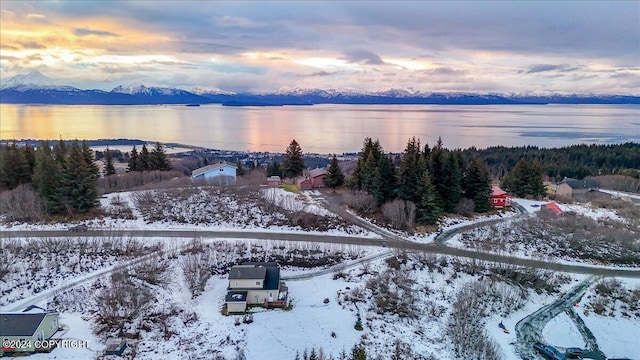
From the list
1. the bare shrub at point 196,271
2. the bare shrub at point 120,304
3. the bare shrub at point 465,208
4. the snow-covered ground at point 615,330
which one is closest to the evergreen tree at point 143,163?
the bare shrub at point 196,271

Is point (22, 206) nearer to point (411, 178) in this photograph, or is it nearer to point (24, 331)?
point (24, 331)

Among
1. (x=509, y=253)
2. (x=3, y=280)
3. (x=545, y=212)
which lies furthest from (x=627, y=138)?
(x=3, y=280)

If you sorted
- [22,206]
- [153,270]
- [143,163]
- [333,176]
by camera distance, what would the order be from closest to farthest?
[153,270] < [22,206] < [333,176] < [143,163]

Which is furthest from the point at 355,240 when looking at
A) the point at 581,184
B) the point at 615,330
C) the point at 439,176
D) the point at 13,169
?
the point at 581,184

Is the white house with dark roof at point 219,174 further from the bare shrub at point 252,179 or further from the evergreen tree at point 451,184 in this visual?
the evergreen tree at point 451,184

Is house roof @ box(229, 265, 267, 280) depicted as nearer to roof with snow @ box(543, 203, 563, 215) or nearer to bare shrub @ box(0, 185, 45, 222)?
bare shrub @ box(0, 185, 45, 222)

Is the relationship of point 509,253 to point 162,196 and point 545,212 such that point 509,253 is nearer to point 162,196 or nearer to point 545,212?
point 545,212
